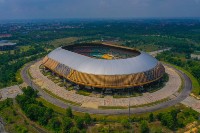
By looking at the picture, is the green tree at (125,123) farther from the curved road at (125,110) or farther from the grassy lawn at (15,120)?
the grassy lawn at (15,120)

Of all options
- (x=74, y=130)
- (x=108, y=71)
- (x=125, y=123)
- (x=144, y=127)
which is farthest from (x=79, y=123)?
(x=108, y=71)

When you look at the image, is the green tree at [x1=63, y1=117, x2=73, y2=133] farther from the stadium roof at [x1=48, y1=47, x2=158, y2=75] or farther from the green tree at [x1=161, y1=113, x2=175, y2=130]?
the stadium roof at [x1=48, y1=47, x2=158, y2=75]

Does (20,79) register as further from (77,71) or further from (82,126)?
(82,126)

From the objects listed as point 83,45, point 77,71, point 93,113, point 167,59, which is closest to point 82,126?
point 93,113

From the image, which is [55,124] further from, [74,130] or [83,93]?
[83,93]

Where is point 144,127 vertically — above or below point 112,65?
below

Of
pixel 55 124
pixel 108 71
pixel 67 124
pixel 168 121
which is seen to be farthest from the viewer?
pixel 108 71

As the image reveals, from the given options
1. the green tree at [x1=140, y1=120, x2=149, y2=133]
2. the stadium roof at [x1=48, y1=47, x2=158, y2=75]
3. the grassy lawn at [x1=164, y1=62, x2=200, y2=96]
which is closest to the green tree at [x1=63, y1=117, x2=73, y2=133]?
the green tree at [x1=140, y1=120, x2=149, y2=133]


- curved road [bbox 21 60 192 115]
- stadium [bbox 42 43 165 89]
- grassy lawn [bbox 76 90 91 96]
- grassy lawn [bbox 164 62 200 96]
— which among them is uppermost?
stadium [bbox 42 43 165 89]

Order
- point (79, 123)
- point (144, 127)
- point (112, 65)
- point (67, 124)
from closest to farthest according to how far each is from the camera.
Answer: point (144, 127), point (67, 124), point (79, 123), point (112, 65)

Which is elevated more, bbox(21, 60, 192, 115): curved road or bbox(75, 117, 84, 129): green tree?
bbox(75, 117, 84, 129): green tree

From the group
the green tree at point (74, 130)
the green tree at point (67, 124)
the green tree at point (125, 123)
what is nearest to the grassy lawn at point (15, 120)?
the green tree at point (67, 124)

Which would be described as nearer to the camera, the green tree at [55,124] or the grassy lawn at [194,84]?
the green tree at [55,124]
